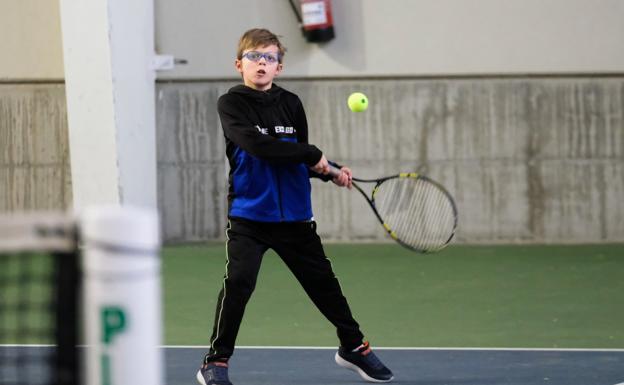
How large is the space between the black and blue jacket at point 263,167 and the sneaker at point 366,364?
615 mm

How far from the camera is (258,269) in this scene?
5699 millimetres

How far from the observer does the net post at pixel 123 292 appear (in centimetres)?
253

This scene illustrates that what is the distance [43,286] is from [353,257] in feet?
8.46

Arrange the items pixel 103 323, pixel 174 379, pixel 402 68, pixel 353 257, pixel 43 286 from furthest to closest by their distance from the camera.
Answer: pixel 402 68 → pixel 353 257 → pixel 43 286 → pixel 174 379 → pixel 103 323

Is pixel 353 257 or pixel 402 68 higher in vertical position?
pixel 402 68

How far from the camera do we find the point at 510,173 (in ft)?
39.0

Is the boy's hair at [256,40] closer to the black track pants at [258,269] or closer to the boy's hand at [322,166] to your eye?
the boy's hand at [322,166]

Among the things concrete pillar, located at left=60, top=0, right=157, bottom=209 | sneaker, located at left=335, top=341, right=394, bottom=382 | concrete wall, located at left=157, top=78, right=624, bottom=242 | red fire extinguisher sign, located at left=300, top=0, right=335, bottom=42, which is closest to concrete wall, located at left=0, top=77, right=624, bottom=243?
concrete wall, located at left=157, top=78, right=624, bottom=242

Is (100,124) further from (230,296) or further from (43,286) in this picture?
(230,296)

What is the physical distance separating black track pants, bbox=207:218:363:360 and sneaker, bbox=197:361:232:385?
0.10ft

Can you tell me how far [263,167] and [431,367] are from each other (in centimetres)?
128

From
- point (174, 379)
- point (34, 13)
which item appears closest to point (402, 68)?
point (34, 13)

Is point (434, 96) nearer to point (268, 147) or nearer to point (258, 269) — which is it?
point (258, 269)

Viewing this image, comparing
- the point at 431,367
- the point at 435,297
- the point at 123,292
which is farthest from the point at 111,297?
the point at 435,297
